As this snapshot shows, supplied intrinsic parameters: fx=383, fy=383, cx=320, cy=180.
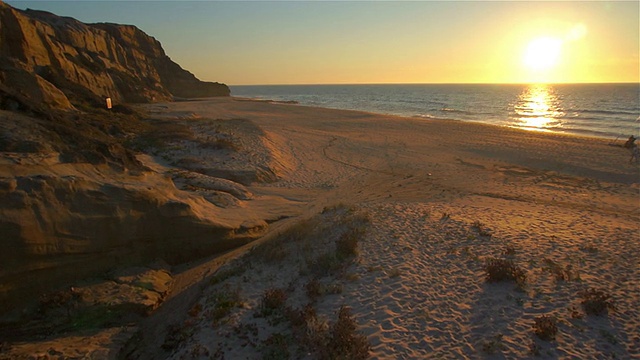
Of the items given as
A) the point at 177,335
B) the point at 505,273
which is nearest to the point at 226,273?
the point at 177,335

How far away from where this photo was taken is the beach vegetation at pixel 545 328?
6.19 metres

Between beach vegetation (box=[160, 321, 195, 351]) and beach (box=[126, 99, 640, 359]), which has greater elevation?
beach (box=[126, 99, 640, 359])

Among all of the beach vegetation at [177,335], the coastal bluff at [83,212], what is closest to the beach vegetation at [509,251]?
the coastal bluff at [83,212]

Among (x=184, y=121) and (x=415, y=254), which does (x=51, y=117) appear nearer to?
(x=415, y=254)

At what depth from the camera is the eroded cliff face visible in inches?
722

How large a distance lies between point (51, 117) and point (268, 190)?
8014 millimetres

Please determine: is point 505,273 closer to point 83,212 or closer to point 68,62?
point 83,212

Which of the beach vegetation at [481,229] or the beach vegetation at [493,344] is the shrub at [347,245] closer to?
the beach vegetation at [481,229]

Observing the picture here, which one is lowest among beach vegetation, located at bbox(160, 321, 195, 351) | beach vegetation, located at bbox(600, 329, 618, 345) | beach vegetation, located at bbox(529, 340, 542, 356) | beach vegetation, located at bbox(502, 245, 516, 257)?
beach vegetation, located at bbox(160, 321, 195, 351)

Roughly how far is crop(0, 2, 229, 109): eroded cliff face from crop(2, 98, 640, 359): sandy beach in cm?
697

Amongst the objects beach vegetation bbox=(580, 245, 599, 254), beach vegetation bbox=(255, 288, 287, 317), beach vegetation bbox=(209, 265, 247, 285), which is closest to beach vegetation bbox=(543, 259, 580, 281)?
beach vegetation bbox=(580, 245, 599, 254)

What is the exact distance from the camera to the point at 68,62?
31625 mm

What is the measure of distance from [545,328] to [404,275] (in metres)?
2.79

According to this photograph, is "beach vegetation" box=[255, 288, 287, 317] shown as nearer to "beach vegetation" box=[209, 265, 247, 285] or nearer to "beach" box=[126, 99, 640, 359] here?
"beach" box=[126, 99, 640, 359]
